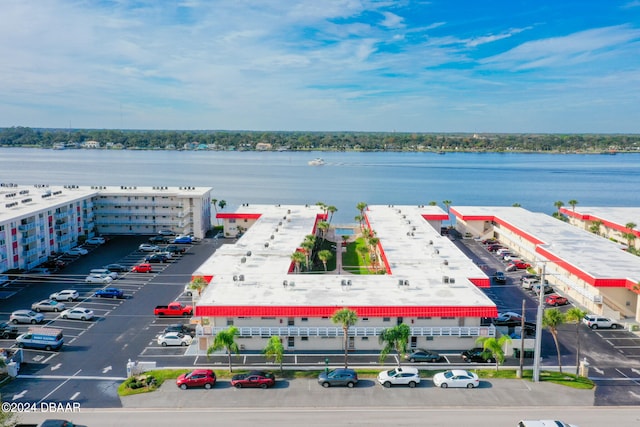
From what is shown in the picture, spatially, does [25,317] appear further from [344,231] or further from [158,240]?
[344,231]

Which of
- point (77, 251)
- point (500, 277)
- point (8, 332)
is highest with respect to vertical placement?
point (77, 251)

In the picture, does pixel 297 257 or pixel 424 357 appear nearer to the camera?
pixel 424 357

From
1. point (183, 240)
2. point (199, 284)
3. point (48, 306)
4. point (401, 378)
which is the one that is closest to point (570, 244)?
point (401, 378)

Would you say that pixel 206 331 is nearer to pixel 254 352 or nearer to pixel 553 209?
pixel 254 352

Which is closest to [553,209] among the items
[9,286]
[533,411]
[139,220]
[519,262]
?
[519,262]

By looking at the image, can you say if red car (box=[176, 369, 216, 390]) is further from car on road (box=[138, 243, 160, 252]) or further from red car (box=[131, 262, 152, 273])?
car on road (box=[138, 243, 160, 252])

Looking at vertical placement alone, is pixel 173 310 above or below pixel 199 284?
Result: below
